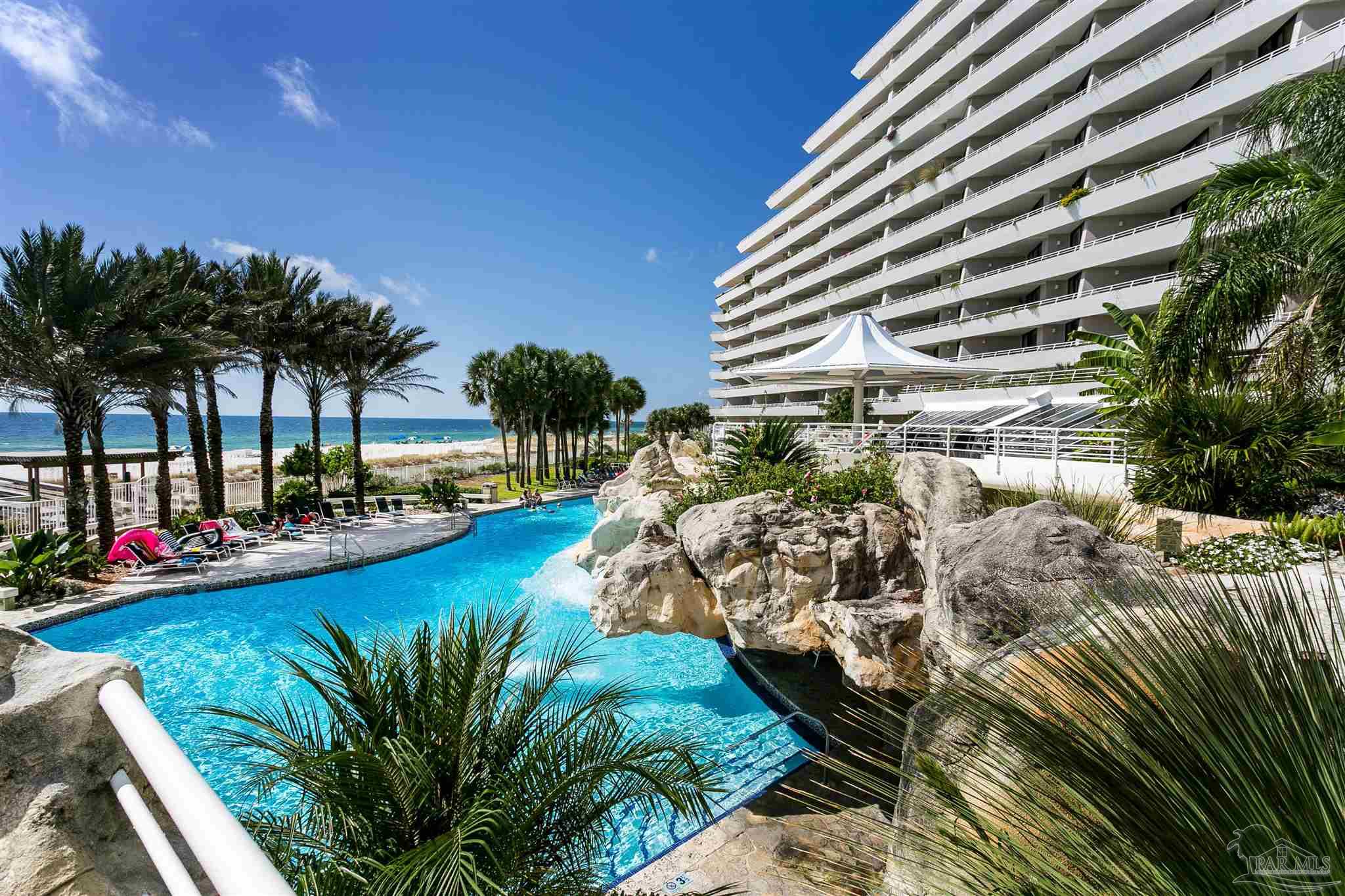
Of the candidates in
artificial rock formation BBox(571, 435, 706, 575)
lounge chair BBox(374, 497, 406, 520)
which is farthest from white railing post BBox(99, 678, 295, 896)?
lounge chair BBox(374, 497, 406, 520)

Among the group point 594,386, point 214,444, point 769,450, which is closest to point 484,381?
point 594,386

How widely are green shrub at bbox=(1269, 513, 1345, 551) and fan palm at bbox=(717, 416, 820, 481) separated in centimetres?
678

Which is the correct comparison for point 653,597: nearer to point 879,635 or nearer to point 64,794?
point 879,635

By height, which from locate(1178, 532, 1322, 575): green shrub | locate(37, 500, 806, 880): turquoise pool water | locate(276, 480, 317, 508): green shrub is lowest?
locate(37, 500, 806, 880): turquoise pool water

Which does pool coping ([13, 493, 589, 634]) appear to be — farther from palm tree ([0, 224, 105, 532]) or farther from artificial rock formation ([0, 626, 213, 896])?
artificial rock formation ([0, 626, 213, 896])

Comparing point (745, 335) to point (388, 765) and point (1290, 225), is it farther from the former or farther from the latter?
point (388, 765)

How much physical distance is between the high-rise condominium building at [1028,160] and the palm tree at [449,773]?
15373 millimetres

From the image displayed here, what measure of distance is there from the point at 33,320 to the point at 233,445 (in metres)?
92.0

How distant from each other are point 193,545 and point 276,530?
3.65 m

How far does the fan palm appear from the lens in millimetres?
12148

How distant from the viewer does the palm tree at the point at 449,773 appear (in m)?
2.76

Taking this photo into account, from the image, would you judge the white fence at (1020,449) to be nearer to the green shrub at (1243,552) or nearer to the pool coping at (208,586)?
the green shrub at (1243,552)

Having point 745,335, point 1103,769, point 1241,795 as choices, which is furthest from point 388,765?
point 745,335

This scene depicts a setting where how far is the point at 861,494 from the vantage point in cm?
952
